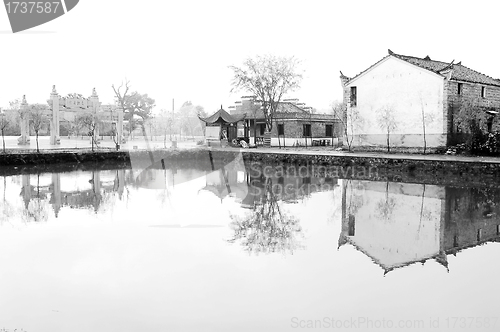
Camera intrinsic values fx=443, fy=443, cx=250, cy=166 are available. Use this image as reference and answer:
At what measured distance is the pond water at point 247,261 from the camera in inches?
191

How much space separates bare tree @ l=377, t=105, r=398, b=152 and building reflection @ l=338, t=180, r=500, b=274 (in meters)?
9.42

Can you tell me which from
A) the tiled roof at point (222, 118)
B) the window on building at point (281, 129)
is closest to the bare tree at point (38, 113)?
the tiled roof at point (222, 118)

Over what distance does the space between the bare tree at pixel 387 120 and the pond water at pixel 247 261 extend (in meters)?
10.4

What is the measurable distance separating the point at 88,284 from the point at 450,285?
4.66m

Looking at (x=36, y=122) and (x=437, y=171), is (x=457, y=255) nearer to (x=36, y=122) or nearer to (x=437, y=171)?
(x=437, y=171)

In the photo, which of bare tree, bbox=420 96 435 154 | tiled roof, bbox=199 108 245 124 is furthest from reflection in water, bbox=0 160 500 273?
tiled roof, bbox=199 108 245 124

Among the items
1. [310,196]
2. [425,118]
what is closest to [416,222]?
[310,196]

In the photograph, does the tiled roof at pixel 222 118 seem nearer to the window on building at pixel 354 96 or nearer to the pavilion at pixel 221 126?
the pavilion at pixel 221 126

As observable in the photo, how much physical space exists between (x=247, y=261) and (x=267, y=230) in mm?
1962

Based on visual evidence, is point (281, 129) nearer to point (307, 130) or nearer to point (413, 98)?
point (307, 130)

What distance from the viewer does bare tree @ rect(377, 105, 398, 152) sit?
2273 centimetres

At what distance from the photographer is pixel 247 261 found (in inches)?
260

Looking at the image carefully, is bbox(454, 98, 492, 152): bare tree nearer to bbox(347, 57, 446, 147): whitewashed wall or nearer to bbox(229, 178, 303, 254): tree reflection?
bbox(347, 57, 446, 147): whitewashed wall

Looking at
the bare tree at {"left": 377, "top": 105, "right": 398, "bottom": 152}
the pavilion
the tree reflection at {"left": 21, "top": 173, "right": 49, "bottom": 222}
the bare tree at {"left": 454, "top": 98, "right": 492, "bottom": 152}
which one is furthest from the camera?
the pavilion
